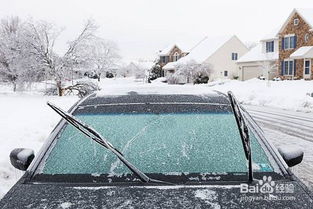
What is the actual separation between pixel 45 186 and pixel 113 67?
94337 mm

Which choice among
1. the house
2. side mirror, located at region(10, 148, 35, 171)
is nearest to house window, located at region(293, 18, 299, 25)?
the house

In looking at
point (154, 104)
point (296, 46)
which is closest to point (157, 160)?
point (154, 104)

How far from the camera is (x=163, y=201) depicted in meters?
1.88

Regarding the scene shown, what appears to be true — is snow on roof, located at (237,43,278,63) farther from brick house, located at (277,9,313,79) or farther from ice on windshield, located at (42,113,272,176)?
ice on windshield, located at (42,113,272,176)

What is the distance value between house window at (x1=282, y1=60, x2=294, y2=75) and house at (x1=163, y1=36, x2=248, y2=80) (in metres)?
14.1

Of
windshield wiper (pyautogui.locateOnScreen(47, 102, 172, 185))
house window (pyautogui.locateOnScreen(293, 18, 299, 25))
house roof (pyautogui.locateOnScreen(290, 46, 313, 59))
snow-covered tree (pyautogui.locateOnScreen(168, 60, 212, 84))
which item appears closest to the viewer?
windshield wiper (pyautogui.locateOnScreen(47, 102, 172, 185))

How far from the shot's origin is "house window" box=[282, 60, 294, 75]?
4277 cm

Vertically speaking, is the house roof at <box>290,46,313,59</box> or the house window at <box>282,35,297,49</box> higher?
the house window at <box>282,35,297,49</box>

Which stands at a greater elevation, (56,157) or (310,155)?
(56,157)

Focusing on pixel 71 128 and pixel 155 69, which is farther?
pixel 155 69

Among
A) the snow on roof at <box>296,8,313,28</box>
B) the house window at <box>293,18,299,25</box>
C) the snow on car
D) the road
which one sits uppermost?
the snow on roof at <box>296,8,313,28</box>

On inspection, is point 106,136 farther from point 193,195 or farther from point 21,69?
point 21,69

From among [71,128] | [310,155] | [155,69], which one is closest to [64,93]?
[310,155]

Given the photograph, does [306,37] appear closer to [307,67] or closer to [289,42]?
[289,42]
